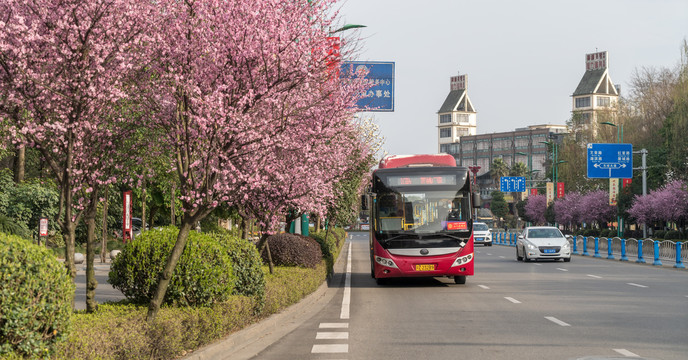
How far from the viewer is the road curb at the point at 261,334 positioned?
1038 cm

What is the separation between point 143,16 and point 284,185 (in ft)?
22.9

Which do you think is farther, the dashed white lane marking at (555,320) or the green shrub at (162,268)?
the dashed white lane marking at (555,320)

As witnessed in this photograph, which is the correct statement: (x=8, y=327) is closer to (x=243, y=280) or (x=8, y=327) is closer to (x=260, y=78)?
(x=260, y=78)

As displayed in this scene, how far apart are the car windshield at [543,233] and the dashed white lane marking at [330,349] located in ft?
92.4

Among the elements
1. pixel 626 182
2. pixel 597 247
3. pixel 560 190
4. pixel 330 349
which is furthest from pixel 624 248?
pixel 560 190

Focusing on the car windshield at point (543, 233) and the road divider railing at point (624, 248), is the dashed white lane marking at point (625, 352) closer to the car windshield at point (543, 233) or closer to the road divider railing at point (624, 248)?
the road divider railing at point (624, 248)

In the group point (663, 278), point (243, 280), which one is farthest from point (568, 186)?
point (243, 280)

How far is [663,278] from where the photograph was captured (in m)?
26.2

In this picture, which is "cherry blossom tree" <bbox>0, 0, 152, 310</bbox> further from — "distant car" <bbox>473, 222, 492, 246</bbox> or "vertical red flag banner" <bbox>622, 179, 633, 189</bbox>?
"vertical red flag banner" <bbox>622, 179, 633, 189</bbox>

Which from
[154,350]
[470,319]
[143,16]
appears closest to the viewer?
[154,350]

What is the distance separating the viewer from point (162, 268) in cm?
1107

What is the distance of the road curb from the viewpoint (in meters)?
10.4

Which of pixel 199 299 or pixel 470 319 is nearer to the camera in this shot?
pixel 199 299

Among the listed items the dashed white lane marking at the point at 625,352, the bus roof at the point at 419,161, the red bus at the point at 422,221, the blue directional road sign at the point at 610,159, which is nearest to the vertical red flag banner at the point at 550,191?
the blue directional road sign at the point at 610,159
